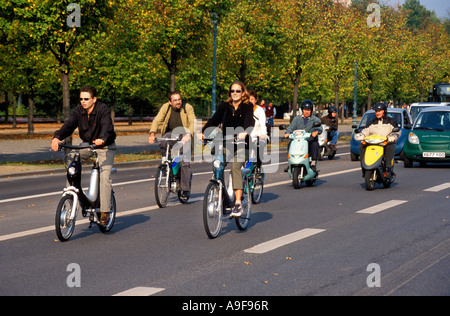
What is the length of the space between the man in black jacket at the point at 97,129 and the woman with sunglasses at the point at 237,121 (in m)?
1.20

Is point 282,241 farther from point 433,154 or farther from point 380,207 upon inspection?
point 433,154

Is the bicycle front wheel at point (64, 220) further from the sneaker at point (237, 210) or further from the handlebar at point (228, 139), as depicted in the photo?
the sneaker at point (237, 210)

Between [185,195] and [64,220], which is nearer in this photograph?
[64,220]

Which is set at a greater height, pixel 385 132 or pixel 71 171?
pixel 385 132

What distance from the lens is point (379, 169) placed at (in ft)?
49.0

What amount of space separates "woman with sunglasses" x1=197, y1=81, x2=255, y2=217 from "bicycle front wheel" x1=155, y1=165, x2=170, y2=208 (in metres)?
2.96

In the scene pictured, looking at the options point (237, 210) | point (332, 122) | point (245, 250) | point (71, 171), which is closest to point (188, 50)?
point (332, 122)

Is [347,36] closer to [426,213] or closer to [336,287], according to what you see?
[426,213]

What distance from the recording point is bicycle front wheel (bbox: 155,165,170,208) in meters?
12.0

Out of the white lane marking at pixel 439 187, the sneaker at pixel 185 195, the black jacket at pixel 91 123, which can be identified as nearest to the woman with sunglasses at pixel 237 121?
the black jacket at pixel 91 123

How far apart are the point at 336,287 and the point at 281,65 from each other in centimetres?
3202

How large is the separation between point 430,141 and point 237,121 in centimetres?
1281

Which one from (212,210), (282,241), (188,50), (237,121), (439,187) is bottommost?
(439,187)

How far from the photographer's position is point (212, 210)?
8.73 m
